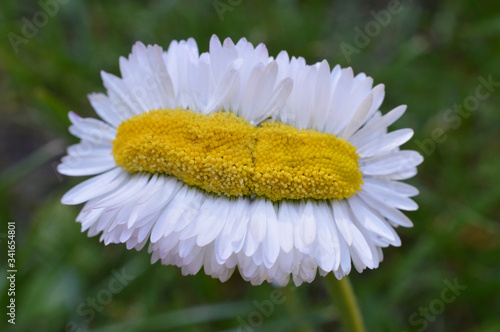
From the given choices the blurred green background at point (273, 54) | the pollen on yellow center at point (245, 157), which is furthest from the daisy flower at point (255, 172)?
the blurred green background at point (273, 54)

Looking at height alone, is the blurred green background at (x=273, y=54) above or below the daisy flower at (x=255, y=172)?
below

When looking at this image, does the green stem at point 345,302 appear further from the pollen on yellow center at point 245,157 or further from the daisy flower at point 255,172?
the pollen on yellow center at point 245,157

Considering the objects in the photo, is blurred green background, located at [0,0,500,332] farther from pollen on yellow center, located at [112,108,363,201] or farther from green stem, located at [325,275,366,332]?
pollen on yellow center, located at [112,108,363,201]

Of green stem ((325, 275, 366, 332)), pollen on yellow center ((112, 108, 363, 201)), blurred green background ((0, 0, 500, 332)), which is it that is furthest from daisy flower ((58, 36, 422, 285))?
blurred green background ((0, 0, 500, 332))

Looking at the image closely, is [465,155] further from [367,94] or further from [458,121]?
[367,94]

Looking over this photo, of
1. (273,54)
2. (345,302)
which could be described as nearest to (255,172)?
(345,302)

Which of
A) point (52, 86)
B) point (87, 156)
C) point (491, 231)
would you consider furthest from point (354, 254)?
point (52, 86)
